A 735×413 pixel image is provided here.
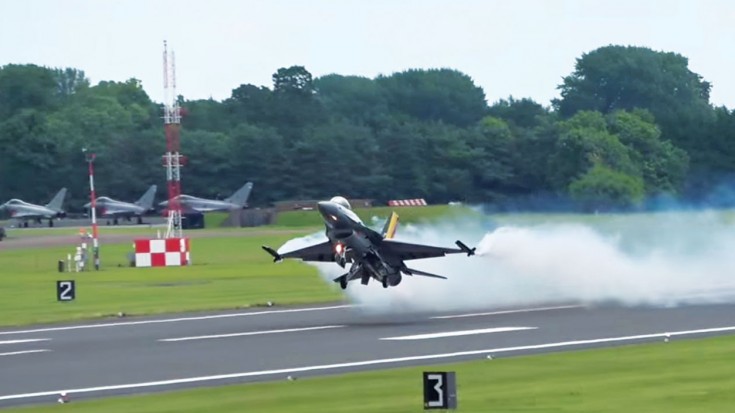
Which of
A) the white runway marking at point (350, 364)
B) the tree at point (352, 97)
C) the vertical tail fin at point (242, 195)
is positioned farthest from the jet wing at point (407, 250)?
the tree at point (352, 97)

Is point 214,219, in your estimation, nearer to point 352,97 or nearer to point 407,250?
point 352,97

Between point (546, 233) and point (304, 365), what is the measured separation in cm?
1564

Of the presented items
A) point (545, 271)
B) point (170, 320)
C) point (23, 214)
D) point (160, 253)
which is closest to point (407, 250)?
point (170, 320)

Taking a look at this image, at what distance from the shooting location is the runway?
904 inches

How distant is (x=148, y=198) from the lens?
104 m

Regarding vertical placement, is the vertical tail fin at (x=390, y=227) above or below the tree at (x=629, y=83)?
below

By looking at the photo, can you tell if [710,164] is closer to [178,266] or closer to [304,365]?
[178,266]

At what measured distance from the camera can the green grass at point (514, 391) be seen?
18641mm

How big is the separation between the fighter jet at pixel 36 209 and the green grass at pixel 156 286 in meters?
38.9

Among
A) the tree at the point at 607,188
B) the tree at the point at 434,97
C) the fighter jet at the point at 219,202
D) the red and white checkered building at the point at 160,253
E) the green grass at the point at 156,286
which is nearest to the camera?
the green grass at the point at 156,286

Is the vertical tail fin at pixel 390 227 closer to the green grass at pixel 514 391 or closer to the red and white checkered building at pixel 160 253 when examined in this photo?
the green grass at pixel 514 391

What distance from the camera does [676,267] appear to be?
41188mm

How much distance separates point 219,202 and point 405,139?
77.2 feet

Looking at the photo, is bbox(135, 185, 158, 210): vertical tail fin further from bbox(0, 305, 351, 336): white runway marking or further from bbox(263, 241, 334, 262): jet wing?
bbox(263, 241, 334, 262): jet wing
